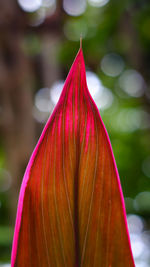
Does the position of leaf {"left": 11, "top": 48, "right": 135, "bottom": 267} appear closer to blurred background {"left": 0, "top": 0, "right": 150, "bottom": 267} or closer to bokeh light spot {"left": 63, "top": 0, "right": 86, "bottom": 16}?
blurred background {"left": 0, "top": 0, "right": 150, "bottom": 267}

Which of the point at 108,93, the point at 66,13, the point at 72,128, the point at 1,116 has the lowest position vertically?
the point at 72,128

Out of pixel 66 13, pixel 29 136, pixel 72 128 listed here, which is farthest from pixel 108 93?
pixel 72 128

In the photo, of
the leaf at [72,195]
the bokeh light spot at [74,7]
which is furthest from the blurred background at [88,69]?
the leaf at [72,195]

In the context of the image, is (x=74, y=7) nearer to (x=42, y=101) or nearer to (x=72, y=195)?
(x=42, y=101)

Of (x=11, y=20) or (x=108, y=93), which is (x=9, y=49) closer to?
(x=11, y=20)

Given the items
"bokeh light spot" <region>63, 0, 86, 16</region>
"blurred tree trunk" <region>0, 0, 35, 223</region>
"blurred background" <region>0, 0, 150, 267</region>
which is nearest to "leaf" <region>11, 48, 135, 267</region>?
"blurred background" <region>0, 0, 150, 267</region>

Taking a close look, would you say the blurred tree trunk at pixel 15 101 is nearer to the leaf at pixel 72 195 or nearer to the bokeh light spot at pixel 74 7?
the bokeh light spot at pixel 74 7
